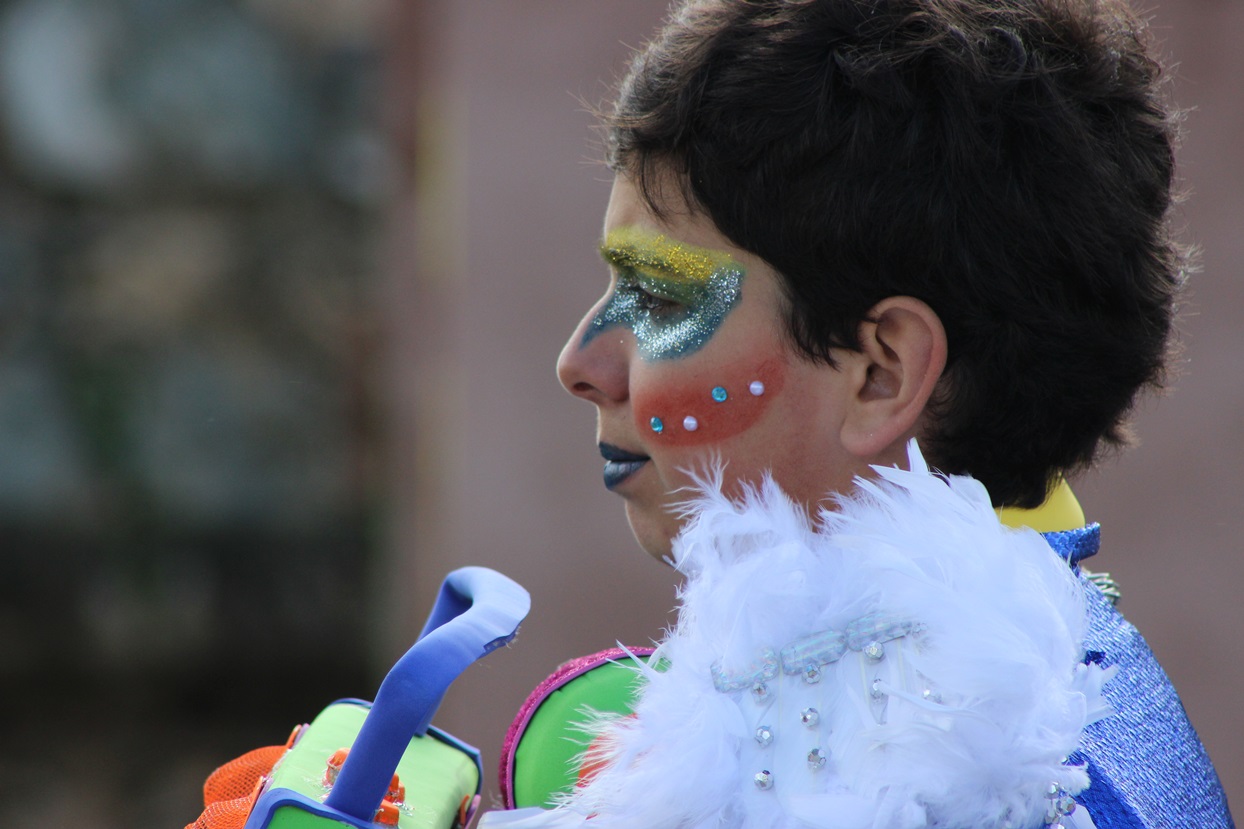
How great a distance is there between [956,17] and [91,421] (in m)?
4.06

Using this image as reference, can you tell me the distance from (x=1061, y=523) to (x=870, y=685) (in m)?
0.37

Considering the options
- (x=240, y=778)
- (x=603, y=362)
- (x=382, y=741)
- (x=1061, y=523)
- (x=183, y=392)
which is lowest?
(x=183, y=392)

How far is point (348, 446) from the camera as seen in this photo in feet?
14.9

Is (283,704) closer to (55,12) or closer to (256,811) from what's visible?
(55,12)

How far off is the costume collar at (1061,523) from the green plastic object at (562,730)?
14.5 inches

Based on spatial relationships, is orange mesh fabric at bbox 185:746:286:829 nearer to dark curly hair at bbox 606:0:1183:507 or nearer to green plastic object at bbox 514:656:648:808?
green plastic object at bbox 514:656:648:808

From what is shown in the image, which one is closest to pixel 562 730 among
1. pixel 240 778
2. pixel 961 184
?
pixel 240 778

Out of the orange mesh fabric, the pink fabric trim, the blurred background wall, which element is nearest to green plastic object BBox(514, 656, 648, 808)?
the pink fabric trim

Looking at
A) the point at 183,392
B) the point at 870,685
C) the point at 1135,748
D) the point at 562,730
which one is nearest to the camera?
the point at 870,685

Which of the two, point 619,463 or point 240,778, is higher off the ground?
point 619,463

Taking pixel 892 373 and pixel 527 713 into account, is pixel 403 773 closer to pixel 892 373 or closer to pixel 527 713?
pixel 527 713

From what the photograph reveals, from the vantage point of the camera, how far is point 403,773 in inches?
42.5

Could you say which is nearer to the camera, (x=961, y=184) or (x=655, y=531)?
(x=961, y=184)

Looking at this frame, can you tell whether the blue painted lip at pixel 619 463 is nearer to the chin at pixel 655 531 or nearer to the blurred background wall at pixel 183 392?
the chin at pixel 655 531
